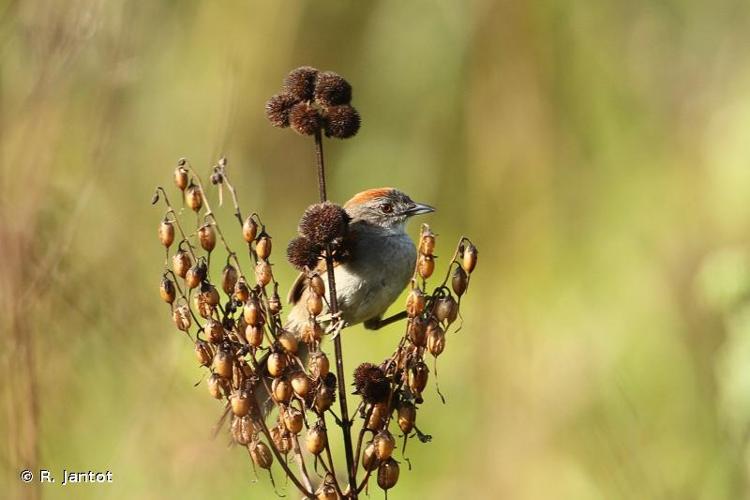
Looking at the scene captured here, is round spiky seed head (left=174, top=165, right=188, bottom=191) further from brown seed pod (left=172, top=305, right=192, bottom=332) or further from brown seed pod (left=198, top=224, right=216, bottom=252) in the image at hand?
brown seed pod (left=172, top=305, right=192, bottom=332)

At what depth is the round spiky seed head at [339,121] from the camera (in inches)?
93.0

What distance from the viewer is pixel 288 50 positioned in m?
5.82

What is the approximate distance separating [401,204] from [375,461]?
1936 mm

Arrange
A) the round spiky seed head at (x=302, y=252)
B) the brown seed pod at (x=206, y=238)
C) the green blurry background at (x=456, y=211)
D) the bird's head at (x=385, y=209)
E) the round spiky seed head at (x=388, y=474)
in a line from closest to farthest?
the round spiky seed head at (x=388, y=474)
the brown seed pod at (x=206, y=238)
the round spiky seed head at (x=302, y=252)
the green blurry background at (x=456, y=211)
the bird's head at (x=385, y=209)

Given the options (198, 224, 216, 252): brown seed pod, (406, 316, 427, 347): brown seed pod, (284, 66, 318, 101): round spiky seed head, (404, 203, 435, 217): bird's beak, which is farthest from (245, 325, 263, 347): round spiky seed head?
(404, 203, 435, 217): bird's beak

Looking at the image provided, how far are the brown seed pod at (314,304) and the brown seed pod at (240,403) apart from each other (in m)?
0.25

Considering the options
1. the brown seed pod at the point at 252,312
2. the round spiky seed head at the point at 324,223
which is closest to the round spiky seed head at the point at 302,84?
the round spiky seed head at the point at 324,223

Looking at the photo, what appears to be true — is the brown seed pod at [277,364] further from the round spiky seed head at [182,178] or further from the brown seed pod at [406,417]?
the round spiky seed head at [182,178]

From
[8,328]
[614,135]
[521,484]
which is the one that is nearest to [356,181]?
[614,135]

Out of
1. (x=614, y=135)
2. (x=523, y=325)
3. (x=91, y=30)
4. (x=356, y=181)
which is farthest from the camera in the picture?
(x=356, y=181)

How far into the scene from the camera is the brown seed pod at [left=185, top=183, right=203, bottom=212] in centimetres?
234

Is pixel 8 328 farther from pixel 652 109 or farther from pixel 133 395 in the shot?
pixel 652 109

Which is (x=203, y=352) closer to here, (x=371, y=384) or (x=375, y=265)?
(x=371, y=384)

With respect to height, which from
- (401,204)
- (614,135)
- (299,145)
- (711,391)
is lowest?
(711,391)
